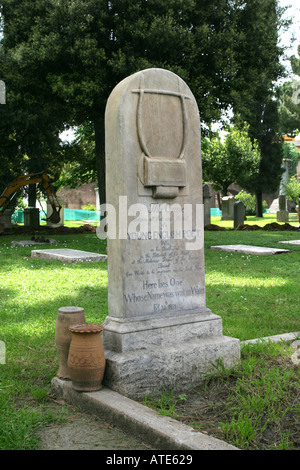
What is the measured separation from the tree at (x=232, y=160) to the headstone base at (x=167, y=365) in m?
32.3

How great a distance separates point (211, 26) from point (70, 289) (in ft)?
33.9

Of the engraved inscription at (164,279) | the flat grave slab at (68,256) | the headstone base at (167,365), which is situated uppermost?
the engraved inscription at (164,279)

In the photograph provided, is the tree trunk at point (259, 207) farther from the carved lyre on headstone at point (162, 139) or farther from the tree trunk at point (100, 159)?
the carved lyre on headstone at point (162, 139)

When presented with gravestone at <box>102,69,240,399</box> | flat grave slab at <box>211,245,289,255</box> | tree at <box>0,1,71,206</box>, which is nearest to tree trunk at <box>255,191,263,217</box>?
tree at <box>0,1,71,206</box>

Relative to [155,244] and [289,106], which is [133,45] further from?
[289,106]

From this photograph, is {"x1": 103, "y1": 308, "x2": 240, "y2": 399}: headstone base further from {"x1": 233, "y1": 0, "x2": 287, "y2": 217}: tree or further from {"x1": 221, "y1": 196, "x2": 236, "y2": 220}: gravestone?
{"x1": 221, "y1": 196, "x2": 236, "y2": 220}: gravestone

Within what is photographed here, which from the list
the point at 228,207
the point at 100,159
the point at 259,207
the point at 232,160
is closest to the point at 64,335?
the point at 100,159

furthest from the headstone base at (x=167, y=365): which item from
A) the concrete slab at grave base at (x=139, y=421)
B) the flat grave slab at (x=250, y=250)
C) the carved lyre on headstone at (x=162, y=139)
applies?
the flat grave slab at (x=250, y=250)

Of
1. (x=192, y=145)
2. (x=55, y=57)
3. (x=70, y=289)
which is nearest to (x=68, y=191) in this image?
(x=55, y=57)

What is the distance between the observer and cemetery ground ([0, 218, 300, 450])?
3.31 m

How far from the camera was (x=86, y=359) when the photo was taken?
3.76 metres

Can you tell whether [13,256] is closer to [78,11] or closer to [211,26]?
[78,11]

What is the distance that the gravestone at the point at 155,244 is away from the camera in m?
4.07

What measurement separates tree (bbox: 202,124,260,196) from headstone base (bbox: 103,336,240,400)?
32270 mm
